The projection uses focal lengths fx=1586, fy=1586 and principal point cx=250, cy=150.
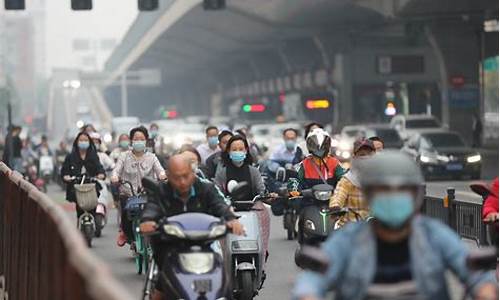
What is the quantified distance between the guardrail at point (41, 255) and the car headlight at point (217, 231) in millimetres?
1022

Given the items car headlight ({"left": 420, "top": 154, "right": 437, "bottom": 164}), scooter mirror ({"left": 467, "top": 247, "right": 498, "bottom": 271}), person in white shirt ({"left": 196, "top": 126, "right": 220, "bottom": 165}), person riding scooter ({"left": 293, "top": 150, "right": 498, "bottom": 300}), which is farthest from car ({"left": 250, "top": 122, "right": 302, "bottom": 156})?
person riding scooter ({"left": 293, "top": 150, "right": 498, "bottom": 300})

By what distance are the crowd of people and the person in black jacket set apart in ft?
11.1

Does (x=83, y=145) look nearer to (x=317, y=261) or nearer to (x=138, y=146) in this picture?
(x=138, y=146)

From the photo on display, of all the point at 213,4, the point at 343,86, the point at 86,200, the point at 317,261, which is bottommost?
the point at 86,200

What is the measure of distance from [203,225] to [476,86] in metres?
52.4

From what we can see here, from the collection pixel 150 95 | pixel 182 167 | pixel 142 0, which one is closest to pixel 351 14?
pixel 142 0

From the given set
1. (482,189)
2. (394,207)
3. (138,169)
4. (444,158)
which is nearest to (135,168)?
(138,169)

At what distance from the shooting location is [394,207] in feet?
18.9

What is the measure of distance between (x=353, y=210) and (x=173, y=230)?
2.93 m

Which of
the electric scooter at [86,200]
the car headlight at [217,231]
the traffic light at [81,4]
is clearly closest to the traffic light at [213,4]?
the traffic light at [81,4]

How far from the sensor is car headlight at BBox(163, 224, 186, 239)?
9.95 metres

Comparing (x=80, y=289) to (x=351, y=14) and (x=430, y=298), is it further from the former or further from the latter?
(x=351, y=14)

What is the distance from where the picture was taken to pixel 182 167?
1017cm

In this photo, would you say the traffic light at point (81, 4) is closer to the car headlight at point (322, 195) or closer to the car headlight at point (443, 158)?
the car headlight at point (443, 158)
